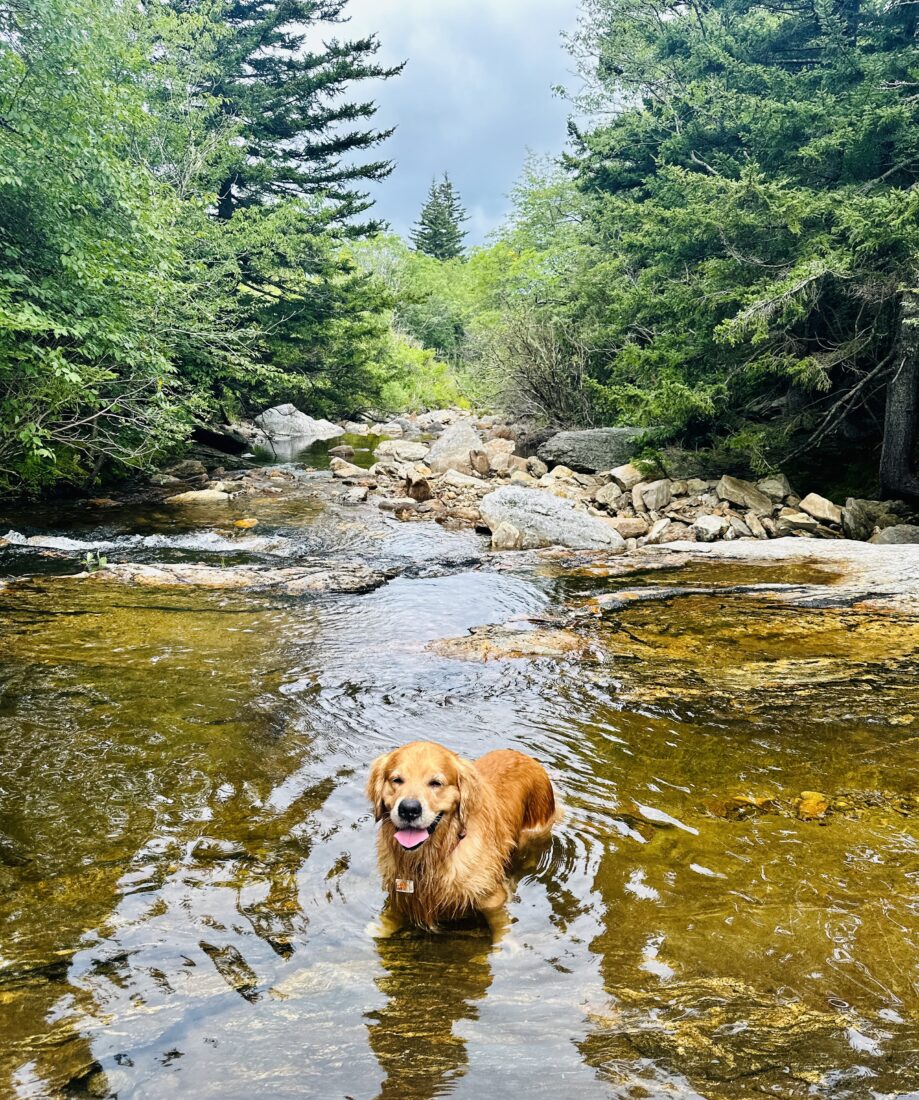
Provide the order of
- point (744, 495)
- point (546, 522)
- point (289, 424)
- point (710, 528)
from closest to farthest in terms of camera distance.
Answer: point (546, 522) → point (710, 528) → point (744, 495) → point (289, 424)

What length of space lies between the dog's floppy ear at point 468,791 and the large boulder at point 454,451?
58.7ft

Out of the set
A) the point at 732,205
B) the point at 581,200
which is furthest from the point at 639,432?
the point at 581,200

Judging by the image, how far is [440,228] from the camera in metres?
80.9

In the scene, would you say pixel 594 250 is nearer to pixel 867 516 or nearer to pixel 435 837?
pixel 867 516

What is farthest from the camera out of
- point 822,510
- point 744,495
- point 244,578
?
point 744,495

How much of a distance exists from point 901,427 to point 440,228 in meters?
76.8

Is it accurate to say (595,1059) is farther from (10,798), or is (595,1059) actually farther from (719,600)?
(719,600)

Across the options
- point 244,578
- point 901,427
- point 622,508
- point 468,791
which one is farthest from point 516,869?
point 901,427

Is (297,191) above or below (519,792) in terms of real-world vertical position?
above

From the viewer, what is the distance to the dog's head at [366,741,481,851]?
3102 millimetres

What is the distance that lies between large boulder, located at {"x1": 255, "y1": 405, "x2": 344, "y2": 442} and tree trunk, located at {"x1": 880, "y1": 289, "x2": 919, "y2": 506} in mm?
23661

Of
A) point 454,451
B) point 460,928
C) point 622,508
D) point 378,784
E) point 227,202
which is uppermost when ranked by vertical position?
point 227,202

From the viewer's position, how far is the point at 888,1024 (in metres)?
2.45

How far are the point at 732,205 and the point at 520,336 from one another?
9.73 metres
